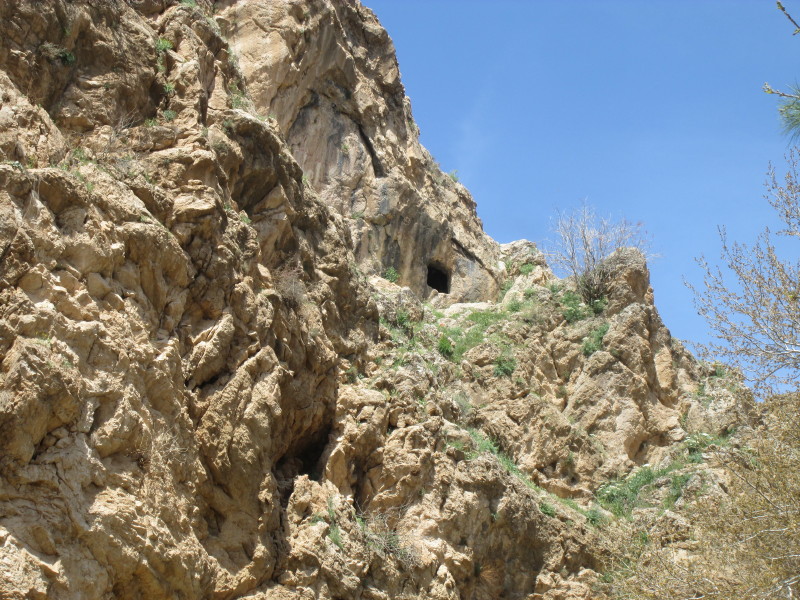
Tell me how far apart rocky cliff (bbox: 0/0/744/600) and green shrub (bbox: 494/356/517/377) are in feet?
0.24

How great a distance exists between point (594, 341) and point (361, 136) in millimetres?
8153

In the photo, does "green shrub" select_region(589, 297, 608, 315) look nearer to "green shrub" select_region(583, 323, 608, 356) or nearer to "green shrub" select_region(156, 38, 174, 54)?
"green shrub" select_region(583, 323, 608, 356)

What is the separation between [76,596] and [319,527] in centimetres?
449

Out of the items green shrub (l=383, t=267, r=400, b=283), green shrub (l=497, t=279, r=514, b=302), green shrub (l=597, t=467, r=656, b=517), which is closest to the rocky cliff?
green shrub (l=597, t=467, r=656, b=517)

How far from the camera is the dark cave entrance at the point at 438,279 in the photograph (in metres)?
25.4

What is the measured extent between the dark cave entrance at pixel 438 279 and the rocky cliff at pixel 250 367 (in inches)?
137

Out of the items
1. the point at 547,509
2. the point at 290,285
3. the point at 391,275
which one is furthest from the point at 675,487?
the point at 290,285

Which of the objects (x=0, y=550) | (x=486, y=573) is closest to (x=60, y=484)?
(x=0, y=550)

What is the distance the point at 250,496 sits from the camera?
11.0 metres

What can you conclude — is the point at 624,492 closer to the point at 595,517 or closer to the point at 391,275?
the point at 595,517

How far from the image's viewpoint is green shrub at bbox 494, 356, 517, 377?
19.7 meters

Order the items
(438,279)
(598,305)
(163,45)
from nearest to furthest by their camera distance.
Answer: (163,45) → (598,305) → (438,279)

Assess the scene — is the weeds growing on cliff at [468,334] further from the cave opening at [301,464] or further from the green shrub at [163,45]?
the green shrub at [163,45]

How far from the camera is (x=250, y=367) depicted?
11477mm
